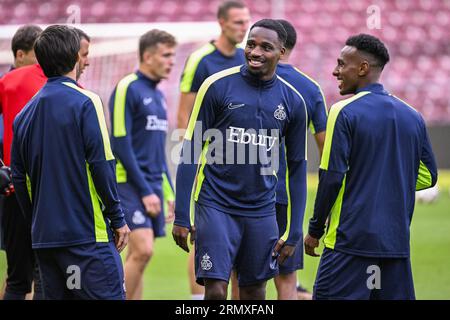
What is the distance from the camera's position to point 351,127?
16.5ft

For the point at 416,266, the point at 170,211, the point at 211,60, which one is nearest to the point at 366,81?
the point at 211,60

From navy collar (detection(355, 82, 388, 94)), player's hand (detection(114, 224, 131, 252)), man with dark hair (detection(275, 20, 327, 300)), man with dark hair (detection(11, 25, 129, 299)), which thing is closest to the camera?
man with dark hair (detection(11, 25, 129, 299))

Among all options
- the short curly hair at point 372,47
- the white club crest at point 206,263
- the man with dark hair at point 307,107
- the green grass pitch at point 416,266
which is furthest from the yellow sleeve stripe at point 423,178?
the green grass pitch at point 416,266

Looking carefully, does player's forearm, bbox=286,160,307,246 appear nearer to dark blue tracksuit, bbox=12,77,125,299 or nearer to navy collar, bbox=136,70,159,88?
dark blue tracksuit, bbox=12,77,125,299

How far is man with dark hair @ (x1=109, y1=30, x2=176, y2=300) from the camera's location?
7566 millimetres

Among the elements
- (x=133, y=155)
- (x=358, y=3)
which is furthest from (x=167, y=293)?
(x=358, y=3)

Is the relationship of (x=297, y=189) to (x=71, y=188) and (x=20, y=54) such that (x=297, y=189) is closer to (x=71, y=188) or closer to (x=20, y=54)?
(x=71, y=188)

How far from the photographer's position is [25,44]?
20.9ft

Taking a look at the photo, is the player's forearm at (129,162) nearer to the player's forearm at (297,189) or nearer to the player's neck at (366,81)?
the player's forearm at (297,189)

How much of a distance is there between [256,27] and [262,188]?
3.34 feet

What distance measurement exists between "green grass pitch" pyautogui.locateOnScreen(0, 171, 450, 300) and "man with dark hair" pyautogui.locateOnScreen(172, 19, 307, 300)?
2.75m

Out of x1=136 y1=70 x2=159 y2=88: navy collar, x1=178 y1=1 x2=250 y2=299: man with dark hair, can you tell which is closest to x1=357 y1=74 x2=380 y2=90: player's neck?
x1=178 y1=1 x2=250 y2=299: man with dark hair
